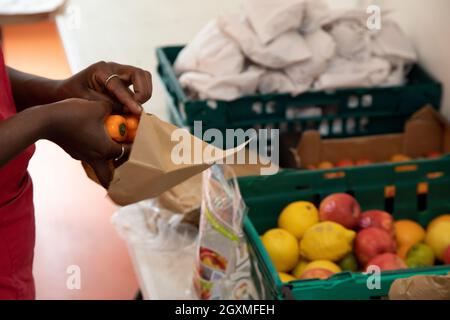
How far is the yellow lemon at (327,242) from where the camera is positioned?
1255 millimetres

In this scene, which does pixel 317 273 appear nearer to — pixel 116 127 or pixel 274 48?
pixel 116 127

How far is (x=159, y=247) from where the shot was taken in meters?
1.47

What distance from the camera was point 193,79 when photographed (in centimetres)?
168

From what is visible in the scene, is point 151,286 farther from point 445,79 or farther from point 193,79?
point 445,79

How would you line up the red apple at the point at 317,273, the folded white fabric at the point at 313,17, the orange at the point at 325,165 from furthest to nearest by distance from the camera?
the folded white fabric at the point at 313,17 → the orange at the point at 325,165 → the red apple at the point at 317,273

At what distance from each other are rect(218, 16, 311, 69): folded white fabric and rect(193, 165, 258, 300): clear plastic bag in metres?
0.55

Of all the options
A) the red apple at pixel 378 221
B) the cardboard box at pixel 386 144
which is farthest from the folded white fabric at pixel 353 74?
the red apple at pixel 378 221

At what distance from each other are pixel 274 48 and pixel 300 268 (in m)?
0.62

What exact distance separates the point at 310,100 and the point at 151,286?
2.10 feet

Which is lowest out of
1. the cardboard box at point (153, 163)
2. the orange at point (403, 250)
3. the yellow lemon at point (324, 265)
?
the orange at point (403, 250)

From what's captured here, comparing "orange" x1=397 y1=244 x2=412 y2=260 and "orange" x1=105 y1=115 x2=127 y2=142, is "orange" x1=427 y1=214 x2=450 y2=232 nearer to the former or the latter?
"orange" x1=397 y1=244 x2=412 y2=260

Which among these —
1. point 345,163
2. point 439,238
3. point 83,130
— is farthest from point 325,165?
point 83,130

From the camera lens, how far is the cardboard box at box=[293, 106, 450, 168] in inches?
64.8

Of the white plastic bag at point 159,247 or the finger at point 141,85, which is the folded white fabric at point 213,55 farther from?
the finger at point 141,85
